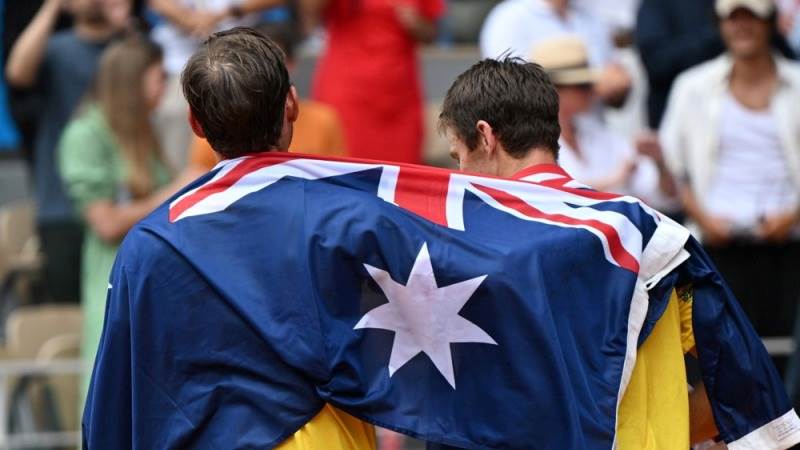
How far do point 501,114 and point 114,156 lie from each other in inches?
140

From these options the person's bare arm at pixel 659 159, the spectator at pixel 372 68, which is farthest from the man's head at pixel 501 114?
the spectator at pixel 372 68

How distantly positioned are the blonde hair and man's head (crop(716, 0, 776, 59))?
2.48 meters

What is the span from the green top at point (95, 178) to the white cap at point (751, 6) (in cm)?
257

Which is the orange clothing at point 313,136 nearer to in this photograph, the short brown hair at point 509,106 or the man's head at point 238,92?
the short brown hair at point 509,106

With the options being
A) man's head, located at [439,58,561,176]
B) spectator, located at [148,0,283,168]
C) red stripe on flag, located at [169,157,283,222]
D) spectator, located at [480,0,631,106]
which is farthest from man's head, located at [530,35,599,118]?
red stripe on flag, located at [169,157,283,222]

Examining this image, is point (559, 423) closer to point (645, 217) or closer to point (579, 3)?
point (645, 217)

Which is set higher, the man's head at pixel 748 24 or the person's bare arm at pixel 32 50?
the man's head at pixel 748 24

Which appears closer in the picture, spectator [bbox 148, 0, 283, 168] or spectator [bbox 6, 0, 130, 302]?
spectator [bbox 6, 0, 130, 302]

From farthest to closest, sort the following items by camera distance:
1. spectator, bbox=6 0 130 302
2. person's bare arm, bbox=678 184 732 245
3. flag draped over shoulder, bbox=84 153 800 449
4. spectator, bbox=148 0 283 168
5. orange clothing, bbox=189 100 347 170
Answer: spectator, bbox=148 0 283 168, spectator, bbox=6 0 130 302, person's bare arm, bbox=678 184 732 245, orange clothing, bbox=189 100 347 170, flag draped over shoulder, bbox=84 153 800 449

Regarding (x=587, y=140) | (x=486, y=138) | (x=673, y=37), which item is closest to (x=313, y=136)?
(x=587, y=140)

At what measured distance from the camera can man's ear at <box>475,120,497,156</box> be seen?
421 cm

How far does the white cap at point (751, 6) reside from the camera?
7578 millimetres

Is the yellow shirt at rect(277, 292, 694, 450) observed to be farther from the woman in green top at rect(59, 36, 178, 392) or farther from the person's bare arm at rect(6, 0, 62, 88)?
the person's bare arm at rect(6, 0, 62, 88)

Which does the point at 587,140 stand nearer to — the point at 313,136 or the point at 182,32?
the point at 313,136
